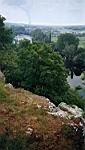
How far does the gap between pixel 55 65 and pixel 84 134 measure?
14.2 metres

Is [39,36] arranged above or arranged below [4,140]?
below

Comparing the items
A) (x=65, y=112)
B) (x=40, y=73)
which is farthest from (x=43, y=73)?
(x=65, y=112)

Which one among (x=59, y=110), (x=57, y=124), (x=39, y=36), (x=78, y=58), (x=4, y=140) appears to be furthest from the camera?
(x=39, y=36)

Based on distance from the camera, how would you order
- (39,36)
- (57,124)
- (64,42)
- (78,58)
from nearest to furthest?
(57,124)
(78,58)
(64,42)
(39,36)

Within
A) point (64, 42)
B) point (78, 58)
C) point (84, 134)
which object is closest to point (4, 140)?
point (84, 134)

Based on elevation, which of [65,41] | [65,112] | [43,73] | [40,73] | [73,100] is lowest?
[65,41]

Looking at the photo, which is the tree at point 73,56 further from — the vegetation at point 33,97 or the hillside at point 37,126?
the hillside at point 37,126

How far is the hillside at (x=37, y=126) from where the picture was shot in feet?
61.5

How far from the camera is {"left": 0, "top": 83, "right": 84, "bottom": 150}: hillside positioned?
18750 millimetres

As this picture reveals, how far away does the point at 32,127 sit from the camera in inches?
760

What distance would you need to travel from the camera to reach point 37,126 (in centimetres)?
1941

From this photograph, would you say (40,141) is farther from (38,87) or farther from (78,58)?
(78,58)

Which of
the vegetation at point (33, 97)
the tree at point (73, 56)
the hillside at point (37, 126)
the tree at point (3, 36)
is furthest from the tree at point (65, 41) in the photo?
the hillside at point (37, 126)

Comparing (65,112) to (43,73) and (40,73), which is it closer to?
(43,73)
